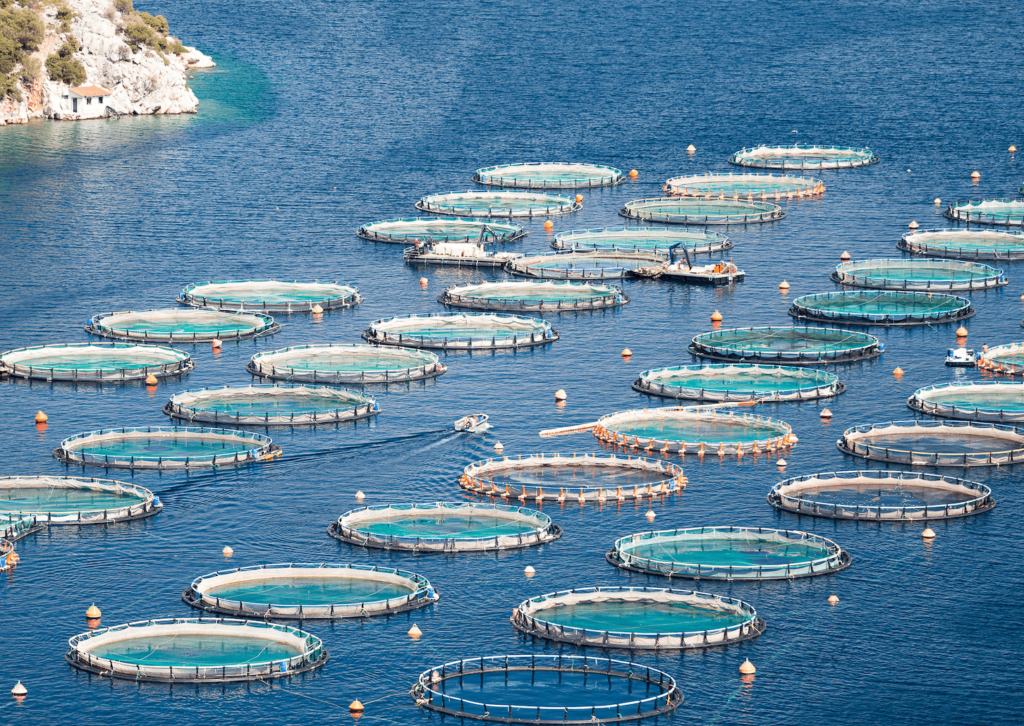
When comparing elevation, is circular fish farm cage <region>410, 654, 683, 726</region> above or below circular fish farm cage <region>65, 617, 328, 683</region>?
below

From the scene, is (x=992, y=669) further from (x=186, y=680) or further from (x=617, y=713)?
(x=186, y=680)

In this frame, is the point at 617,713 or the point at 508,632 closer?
the point at 617,713

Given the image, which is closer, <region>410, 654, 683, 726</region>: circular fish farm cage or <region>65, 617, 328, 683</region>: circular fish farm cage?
<region>410, 654, 683, 726</region>: circular fish farm cage

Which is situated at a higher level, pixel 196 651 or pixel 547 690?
pixel 196 651

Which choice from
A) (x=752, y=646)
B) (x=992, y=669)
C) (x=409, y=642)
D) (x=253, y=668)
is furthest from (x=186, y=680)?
(x=992, y=669)
